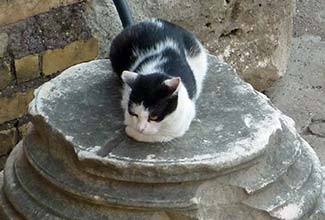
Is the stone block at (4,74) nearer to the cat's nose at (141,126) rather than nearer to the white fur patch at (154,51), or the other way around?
the white fur patch at (154,51)

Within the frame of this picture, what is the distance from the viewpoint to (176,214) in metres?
1.62

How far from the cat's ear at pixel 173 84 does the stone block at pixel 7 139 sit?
93 centimetres

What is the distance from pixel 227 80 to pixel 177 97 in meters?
0.32

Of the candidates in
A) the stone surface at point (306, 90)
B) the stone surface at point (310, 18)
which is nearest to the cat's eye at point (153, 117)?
the stone surface at point (306, 90)

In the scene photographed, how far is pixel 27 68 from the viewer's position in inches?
93.9

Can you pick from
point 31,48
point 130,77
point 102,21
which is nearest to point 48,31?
point 31,48

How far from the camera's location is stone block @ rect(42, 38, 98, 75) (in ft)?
7.91

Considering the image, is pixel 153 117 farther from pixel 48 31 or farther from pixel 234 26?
pixel 234 26

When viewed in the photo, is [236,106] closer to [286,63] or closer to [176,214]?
[176,214]

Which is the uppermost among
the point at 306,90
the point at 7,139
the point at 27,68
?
the point at 27,68

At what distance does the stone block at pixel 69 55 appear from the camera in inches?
95.0

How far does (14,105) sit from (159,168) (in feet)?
3.03

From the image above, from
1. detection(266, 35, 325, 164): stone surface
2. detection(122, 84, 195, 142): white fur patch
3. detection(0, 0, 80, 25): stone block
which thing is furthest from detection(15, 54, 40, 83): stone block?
detection(266, 35, 325, 164): stone surface

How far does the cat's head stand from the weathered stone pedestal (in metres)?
0.05
